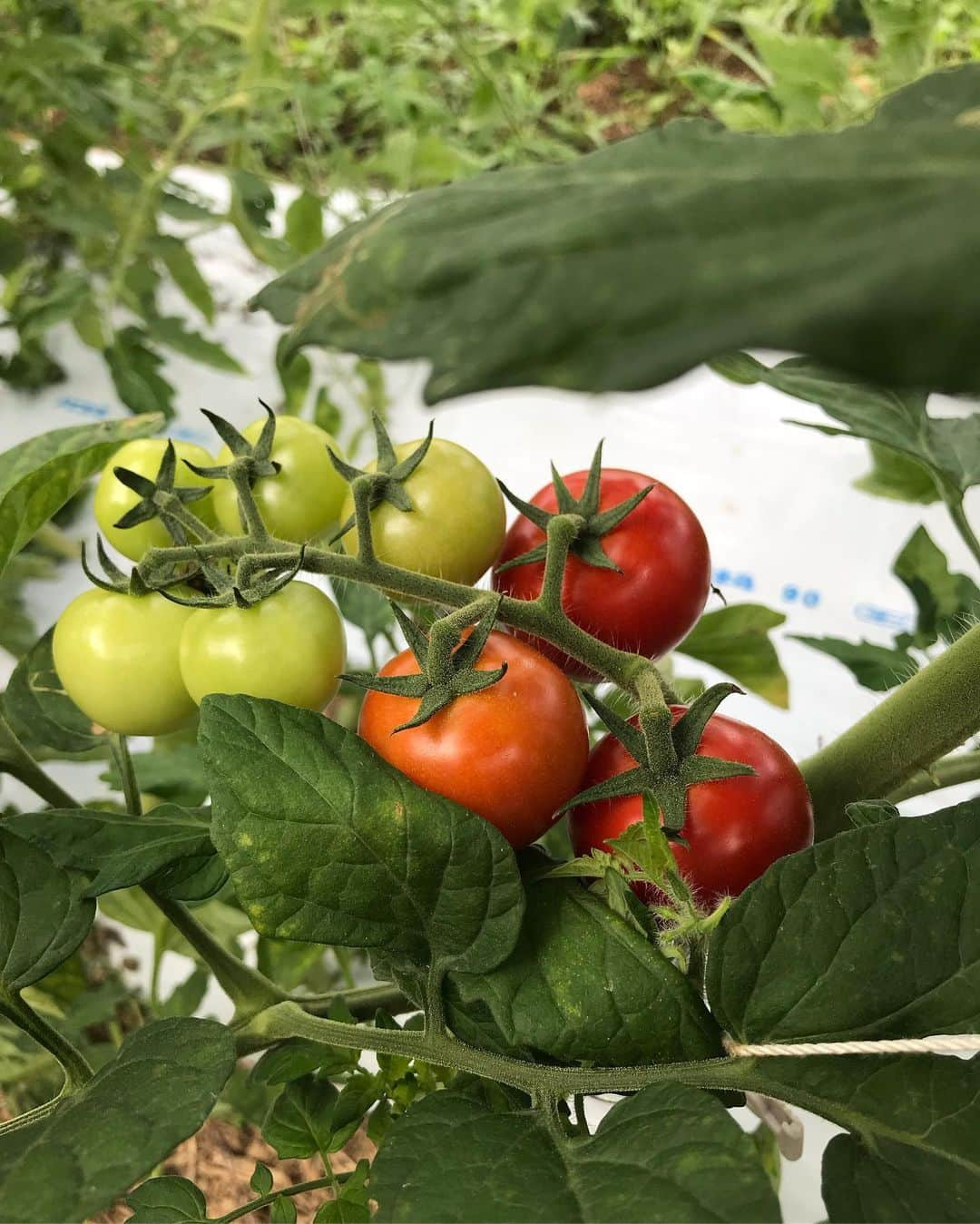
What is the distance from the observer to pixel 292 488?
0.38 meters

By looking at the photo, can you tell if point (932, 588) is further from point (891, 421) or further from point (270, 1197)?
point (270, 1197)

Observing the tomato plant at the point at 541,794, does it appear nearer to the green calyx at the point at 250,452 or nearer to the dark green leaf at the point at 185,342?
the green calyx at the point at 250,452

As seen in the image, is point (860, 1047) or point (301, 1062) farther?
point (301, 1062)

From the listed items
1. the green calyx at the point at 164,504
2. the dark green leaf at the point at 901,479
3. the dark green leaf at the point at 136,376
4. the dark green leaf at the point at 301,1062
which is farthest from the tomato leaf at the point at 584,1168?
the dark green leaf at the point at 136,376

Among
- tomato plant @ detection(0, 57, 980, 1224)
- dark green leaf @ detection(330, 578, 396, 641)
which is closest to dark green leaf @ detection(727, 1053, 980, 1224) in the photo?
tomato plant @ detection(0, 57, 980, 1224)

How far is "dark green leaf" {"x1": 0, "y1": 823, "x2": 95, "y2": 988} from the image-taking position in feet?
1.12

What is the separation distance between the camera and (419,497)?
1.19ft

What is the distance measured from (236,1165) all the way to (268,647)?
18.1 inches

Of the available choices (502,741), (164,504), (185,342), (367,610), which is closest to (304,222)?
(185,342)

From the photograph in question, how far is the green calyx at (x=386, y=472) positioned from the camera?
352 millimetres

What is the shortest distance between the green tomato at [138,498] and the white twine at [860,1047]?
0.28m

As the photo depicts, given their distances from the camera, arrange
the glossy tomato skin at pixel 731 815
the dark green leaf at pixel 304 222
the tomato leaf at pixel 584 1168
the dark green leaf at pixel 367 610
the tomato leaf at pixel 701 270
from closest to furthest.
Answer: the tomato leaf at pixel 701 270 < the tomato leaf at pixel 584 1168 < the glossy tomato skin at pixel 731 815 < the dark green leaf at pixel 367 610 < the dark green leaf at pixel 304 222

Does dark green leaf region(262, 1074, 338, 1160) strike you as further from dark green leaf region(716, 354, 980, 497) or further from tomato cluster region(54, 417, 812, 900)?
dark green leaf region(716, 354, 980, 497)

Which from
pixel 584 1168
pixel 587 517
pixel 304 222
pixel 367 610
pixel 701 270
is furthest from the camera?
pixel 304 222
